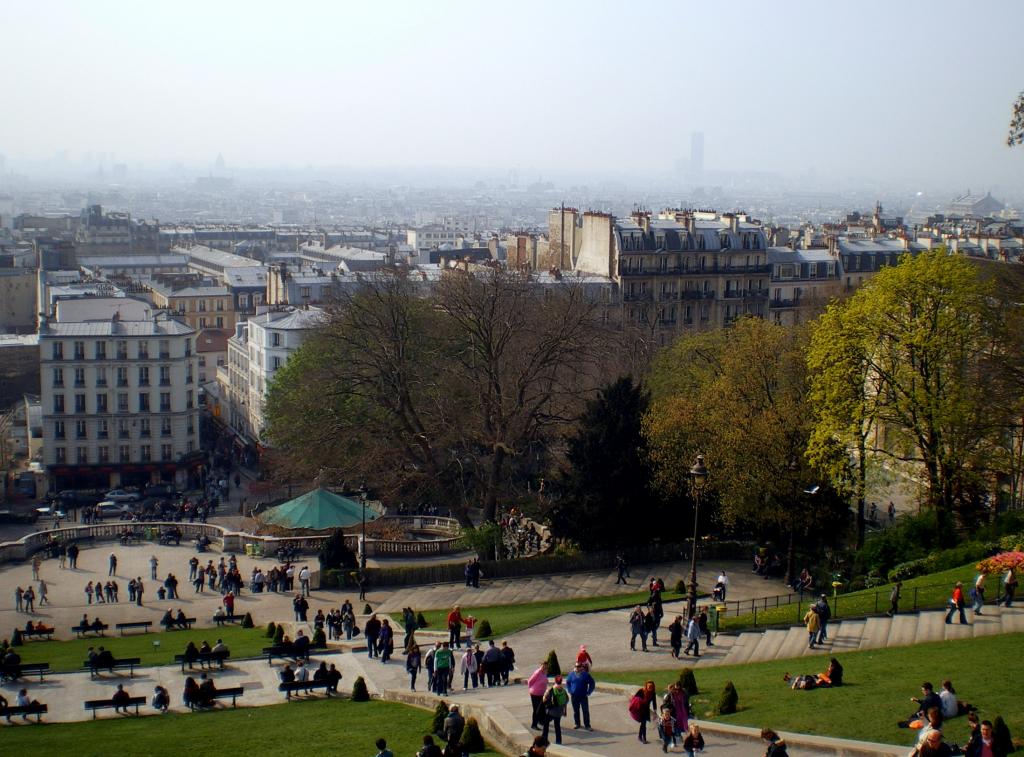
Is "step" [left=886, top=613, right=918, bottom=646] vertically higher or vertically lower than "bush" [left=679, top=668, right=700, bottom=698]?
lower

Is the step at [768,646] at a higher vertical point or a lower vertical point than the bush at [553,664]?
lower

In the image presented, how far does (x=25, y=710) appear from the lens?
25.9 m

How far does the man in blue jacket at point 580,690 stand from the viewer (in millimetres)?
22078

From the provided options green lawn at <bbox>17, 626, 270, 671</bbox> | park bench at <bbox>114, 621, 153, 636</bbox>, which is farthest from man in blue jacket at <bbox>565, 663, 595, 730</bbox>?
park bench at <bbox>114, 621, 153, 636</bbox>

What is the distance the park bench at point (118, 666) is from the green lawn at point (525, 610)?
306 inches

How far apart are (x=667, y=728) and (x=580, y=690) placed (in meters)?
2.01

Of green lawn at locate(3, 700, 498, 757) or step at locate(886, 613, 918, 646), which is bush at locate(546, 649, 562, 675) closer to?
green lawn at locate(3, 700, 498, 757)

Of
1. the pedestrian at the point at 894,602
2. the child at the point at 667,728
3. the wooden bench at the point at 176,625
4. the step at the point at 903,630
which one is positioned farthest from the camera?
the wooden bench at the point at 176,625

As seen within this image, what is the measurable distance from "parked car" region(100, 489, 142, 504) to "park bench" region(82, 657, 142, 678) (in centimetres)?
3452

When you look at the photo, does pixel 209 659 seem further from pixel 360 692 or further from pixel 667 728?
pixel 667 728

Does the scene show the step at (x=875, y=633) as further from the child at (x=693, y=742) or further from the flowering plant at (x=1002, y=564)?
the child at (x=693, y=742)

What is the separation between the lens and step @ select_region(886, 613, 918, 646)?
2783 cm

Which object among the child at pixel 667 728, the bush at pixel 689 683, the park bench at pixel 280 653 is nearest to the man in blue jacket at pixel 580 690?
the child at pixel 667 728

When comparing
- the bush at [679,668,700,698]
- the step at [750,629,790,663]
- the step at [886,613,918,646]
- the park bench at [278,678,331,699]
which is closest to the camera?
Answer: the bush at [679,668,700,698]
